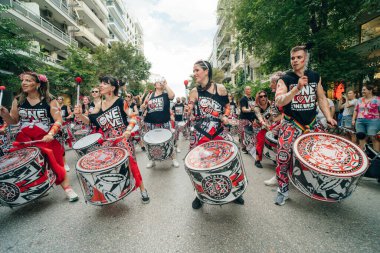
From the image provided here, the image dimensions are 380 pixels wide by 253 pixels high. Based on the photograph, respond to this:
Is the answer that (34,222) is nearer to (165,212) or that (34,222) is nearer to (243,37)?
(165,212)

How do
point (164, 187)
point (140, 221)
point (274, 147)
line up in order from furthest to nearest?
1. point (274, 147)
2. point (164, 187)
3. point (140, 221)

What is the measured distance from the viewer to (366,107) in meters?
5.22

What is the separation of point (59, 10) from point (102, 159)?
84.7 feet

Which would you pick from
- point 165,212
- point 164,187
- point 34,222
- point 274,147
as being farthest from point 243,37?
point 34,222

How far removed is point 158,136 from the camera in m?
4.76

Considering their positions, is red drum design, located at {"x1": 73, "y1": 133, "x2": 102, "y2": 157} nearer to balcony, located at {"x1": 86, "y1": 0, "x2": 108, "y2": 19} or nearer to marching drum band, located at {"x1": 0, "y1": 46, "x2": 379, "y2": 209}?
marching drum band, located at {"x1": 0, "y1": 46, "x2": 379, "y2": 209}

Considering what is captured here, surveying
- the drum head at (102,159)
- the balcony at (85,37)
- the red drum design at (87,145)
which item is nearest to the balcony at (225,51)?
the balcony at (85,37)

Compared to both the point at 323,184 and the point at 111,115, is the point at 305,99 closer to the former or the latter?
the point at 323,184

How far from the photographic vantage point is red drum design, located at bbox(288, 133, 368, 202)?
2.07 metres

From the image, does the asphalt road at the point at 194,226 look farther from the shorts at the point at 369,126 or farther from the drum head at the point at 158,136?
the shorts at the point at 369,126

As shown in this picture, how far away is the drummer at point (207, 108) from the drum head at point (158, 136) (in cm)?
155

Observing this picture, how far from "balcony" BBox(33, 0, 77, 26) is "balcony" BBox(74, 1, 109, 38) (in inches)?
71.2

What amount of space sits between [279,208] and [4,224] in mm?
3751

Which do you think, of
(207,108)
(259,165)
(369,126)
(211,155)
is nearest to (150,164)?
(259,165)
